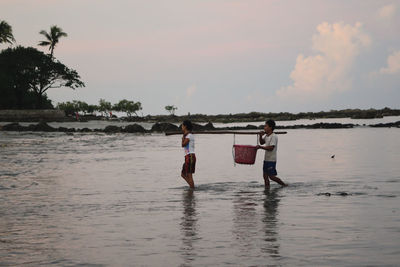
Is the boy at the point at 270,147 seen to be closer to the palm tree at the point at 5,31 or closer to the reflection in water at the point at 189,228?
the reflection in water at the point at 189,228

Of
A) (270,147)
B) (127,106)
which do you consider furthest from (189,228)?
(127,106)

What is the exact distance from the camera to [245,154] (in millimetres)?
12844

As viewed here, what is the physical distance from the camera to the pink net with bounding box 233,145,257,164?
41.9 ft

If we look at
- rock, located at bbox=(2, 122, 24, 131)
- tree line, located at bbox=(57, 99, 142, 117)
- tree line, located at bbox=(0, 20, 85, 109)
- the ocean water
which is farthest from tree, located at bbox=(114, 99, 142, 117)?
the ocean water

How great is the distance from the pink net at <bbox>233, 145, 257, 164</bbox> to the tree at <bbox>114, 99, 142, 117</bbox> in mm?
128257

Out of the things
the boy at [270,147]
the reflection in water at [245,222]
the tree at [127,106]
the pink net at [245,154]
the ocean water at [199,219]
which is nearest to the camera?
the ocean water at [199,219]

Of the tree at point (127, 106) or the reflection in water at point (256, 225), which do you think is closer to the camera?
the reflection in water at point (256, 225)

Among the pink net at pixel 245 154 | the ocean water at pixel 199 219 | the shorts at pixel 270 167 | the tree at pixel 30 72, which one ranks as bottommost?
the ocean water at pixel 199 219

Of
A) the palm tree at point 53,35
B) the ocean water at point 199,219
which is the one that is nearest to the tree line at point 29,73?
the palm tree at point 53,35

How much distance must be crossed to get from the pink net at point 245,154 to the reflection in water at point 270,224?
1.06 m

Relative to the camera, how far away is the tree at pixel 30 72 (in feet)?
216

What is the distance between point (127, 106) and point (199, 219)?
13297 cm

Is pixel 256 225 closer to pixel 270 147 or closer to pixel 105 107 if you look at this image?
pixel 270 147

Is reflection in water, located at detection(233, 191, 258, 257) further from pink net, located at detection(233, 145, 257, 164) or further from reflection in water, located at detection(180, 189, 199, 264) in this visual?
pink net, located at detection(233, 145, 257, 164)
